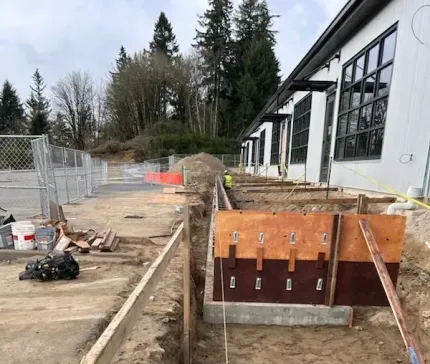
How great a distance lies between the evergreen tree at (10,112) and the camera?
2208 inches

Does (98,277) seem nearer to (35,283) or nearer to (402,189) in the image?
(35,283)

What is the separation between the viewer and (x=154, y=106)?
52.3m

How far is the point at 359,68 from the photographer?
29.7 ft

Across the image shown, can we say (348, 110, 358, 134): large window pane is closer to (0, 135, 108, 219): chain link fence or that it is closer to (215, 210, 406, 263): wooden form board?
(215, 210, 406, 263): wooden form board

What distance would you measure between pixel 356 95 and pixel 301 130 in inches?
231

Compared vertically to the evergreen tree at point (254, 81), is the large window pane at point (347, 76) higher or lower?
lower

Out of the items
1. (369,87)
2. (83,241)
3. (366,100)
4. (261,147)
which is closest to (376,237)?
→ (83,241)

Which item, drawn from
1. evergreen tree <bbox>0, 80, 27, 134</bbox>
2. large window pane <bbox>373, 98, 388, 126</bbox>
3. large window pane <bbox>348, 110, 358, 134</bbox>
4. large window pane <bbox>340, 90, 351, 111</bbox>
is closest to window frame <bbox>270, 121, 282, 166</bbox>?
large window pane <bbox>340, 90, 351, 111</bbox>

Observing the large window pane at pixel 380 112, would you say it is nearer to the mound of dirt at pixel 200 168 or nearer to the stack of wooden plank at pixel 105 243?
the stack of wooden plank at pixel 105 243

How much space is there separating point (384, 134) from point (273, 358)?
5755 mm

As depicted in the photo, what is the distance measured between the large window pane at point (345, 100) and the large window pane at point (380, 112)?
184cm

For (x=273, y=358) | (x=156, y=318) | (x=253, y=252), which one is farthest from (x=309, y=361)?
(x=156, y=318)

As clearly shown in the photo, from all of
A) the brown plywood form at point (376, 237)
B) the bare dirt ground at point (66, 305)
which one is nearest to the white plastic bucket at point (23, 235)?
the bare dirt ground at point (66, 305)

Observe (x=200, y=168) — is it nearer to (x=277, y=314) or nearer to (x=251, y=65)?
(x=277, y=314)
